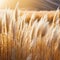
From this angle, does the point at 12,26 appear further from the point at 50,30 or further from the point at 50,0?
the point at 50,0

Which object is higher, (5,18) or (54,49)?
(5,18)

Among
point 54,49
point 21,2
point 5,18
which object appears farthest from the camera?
point 21,2

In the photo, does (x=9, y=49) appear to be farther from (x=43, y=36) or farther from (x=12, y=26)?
(x=43, y=36)

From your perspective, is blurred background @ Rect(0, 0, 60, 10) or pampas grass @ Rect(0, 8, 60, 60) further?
blurred background @ Rect(0, 0, 60, 10)

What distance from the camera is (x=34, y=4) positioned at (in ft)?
7.07

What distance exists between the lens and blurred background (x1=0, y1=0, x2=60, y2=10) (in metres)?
1.96

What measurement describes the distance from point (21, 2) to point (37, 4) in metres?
0.22

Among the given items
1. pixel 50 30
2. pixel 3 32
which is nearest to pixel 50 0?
pixel 50 30

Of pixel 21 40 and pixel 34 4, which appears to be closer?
pixel 21 40

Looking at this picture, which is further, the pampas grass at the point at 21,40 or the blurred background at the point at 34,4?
the blurred background at the point at 34,4

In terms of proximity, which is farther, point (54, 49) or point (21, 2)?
point (21, 2)

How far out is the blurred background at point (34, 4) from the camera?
1962mm

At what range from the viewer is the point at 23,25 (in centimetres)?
119

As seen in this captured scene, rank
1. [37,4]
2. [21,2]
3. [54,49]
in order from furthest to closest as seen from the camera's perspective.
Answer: [37,4] < [21,2] < [54,49]
